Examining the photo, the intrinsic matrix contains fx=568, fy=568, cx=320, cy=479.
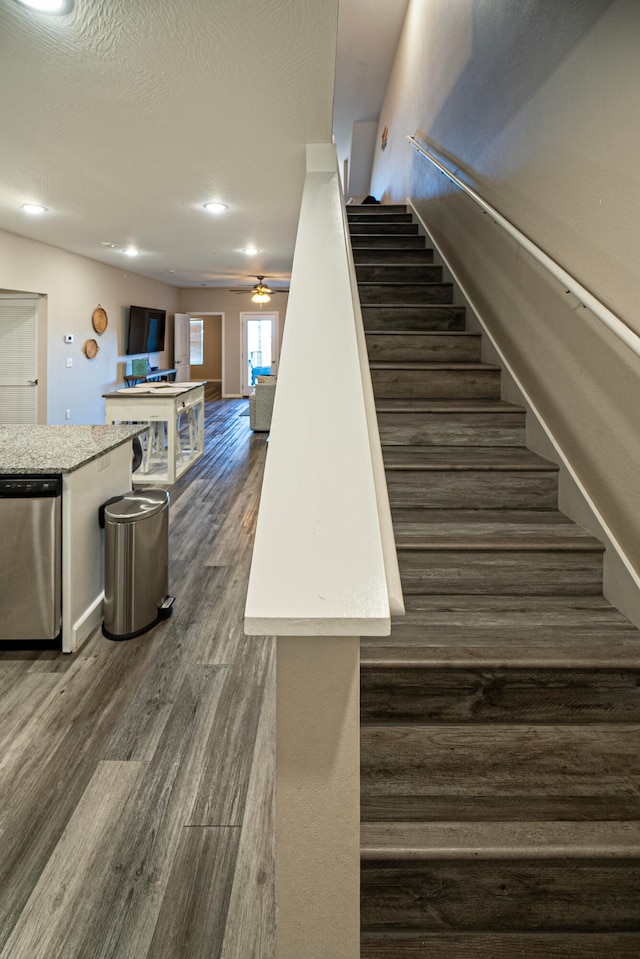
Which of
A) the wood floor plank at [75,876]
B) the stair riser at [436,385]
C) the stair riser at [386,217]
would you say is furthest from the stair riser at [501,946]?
the stair riser at [386,217]

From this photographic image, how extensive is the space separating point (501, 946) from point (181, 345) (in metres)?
12.2

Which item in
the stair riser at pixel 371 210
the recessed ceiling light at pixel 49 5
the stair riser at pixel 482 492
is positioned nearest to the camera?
the recessed ceiling light at pixel 49 5

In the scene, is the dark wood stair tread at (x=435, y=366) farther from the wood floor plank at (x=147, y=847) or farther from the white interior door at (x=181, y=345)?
the white interior door at (x=181, y=345)

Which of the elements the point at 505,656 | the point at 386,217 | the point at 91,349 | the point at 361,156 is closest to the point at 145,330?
the point at 91,349

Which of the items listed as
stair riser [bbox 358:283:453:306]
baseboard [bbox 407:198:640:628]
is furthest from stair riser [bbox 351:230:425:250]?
baseboard [bbox 407:198:640:628]

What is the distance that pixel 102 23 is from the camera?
1.81m

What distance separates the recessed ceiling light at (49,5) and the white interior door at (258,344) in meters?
11.6

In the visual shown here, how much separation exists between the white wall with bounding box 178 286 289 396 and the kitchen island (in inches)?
413

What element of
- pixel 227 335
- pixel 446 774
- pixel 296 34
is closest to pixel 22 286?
pixel 296 34

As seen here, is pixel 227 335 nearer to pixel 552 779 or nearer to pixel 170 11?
pixel 170 11

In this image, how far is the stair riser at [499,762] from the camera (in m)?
1.42

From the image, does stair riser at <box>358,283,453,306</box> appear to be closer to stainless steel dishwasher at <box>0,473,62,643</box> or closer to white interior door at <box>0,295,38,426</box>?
stainless steel dishwasher at <box>0,473,62,643</box>

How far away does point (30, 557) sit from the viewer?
256 centimetres

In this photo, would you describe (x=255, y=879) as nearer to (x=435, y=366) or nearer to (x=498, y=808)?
(x=498, y=808)
